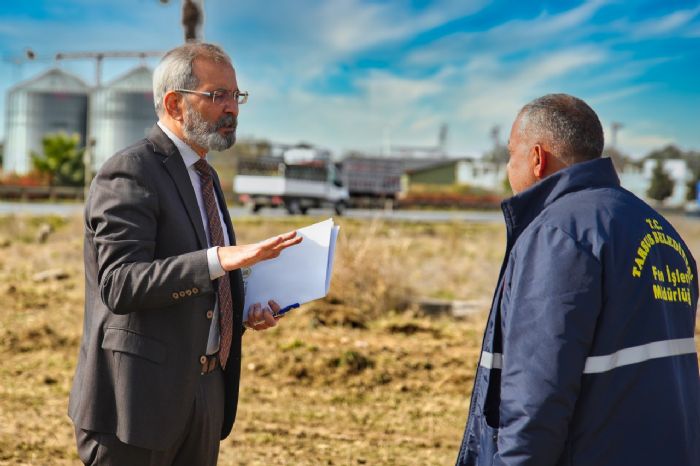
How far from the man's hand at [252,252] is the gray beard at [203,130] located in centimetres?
44

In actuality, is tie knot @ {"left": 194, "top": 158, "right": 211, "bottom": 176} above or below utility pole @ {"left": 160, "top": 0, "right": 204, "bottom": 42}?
below

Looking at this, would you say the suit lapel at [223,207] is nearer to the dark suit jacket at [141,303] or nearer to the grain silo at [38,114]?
the dark suit jacket at [141,303]

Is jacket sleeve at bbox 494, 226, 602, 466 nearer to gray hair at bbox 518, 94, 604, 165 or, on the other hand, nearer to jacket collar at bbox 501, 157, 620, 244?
jacket collar at bbox 501, 157, 620, 244

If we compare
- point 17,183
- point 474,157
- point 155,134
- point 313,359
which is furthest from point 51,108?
point 155,134

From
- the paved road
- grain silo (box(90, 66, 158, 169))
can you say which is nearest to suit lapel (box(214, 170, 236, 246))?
the paved road

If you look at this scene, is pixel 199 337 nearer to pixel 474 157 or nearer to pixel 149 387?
pixel 149 387

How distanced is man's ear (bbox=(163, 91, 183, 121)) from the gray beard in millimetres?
34

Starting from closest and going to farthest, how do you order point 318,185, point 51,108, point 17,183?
1. point 318,185
2. point 17,183
3. point 51,108

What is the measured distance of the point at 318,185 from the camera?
3234cm

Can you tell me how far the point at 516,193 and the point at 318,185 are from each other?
29968mm

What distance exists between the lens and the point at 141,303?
8.38 feet

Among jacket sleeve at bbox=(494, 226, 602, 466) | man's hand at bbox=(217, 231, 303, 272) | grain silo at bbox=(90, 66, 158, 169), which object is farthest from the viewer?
grain silo at bbox=(90, 66, 158, 169)

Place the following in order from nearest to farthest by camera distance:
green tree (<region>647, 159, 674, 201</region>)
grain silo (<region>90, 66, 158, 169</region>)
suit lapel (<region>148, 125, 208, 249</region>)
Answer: suit lapel (<region>148, 125, 208, 249</region>)
grain silo (<region>90, 66, 158, 169</region>)
green tree (<region>647, 159, 674, 201</region>)

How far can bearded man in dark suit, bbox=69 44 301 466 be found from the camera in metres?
2.57
